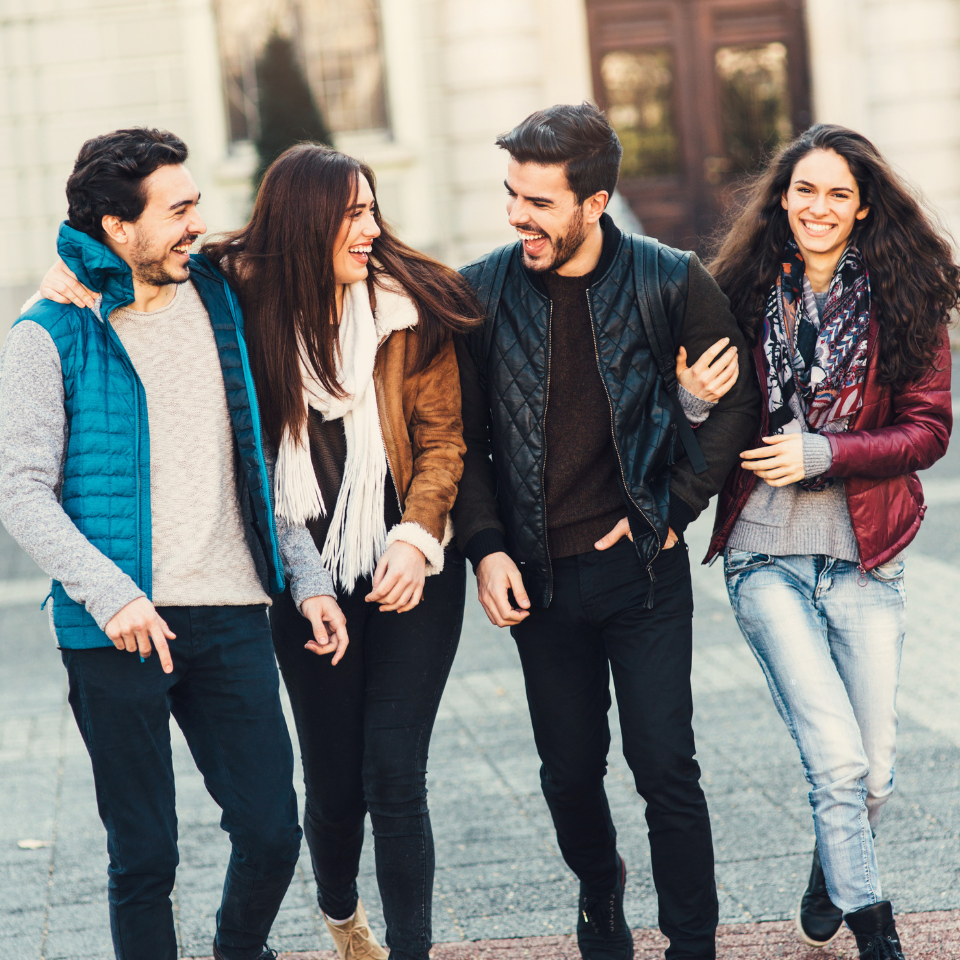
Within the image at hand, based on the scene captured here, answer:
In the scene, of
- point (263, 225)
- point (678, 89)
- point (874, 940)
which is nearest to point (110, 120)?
point (678, 89)

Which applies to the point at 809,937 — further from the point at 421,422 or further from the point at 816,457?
the point at 421,422

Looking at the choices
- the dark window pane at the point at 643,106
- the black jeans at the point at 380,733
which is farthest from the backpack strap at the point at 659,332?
the dark window pane at the point at 643,106

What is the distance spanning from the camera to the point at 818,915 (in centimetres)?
331

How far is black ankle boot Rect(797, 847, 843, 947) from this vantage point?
3301mm

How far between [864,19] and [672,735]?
1354 centimetres

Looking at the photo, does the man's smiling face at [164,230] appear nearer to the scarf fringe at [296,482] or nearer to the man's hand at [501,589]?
the scarf fringe at [296,482]

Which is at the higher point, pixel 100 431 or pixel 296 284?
pixel 296 284

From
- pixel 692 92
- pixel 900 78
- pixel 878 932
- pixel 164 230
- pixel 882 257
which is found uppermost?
pixel 692 92

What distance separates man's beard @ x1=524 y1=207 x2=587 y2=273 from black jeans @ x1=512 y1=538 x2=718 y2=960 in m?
0.70

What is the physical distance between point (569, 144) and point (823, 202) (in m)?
0.67

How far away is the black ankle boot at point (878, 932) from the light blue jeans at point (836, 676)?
2 cm

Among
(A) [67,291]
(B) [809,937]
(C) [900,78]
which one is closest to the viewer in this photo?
(A) [67,291]

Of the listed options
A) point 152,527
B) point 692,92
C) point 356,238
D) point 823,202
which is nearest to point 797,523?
point 823,202

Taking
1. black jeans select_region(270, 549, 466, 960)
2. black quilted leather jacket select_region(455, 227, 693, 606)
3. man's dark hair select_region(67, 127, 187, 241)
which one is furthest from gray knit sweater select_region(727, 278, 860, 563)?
man's dark hair select_region(67, 127, 187, 241)
